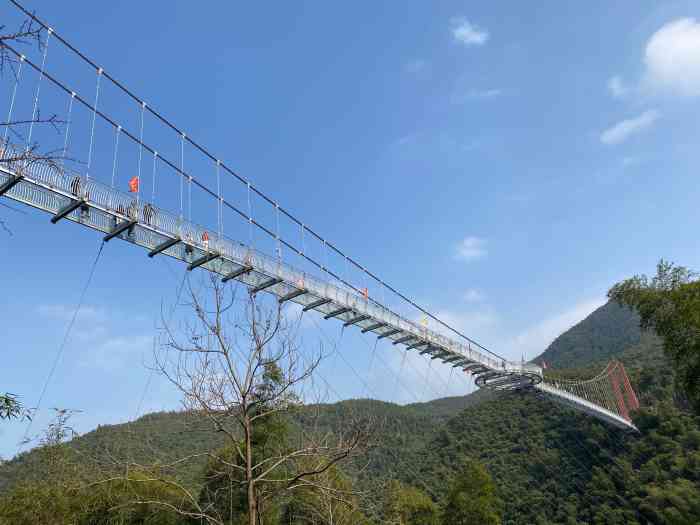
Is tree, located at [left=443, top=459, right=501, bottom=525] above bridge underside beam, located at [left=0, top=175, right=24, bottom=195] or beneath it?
beneath

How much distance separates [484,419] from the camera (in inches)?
2571

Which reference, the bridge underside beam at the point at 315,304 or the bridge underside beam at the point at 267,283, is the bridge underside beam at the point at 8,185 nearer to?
the bridge underside beam at the point at 267,283

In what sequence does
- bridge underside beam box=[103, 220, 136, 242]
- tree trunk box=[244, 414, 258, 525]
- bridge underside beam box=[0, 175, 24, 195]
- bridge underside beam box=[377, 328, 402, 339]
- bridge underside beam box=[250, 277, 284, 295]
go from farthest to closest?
bridge underside beam box=[377, 328, 402, 339]
bridge underside beam box=[250, 277, 284, 295]
bridge underside beam box=[103, 220, 136, 242]
bridge underside beam box=[0, 175, 24, 195]
tree trunk box=[244, 414, 258, 525]

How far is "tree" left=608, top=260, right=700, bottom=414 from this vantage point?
1591 centimetres

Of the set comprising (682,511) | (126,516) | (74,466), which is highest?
(74,466)

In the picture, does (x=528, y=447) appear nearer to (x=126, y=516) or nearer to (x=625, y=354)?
(x=625, y=354)

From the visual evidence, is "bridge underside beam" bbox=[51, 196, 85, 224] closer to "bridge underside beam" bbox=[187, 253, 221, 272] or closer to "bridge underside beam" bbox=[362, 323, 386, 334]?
"bridge underside beam" bbox=[187, 253, 221, 272]

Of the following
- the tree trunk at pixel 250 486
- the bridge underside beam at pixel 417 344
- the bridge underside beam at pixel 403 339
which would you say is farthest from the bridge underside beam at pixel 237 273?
the bridge underside beam at pixel 417 344

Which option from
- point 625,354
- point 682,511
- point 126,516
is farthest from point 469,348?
point 625,354

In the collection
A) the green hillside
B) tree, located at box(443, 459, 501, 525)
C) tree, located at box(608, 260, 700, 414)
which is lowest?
tree, located at box(443, 459, 501, 525)

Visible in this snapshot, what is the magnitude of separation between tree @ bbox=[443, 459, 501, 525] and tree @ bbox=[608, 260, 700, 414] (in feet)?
55.5

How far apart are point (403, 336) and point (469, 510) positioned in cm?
1545

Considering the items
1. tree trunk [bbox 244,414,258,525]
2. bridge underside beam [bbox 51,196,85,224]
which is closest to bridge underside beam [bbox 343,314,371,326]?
bridge underside beam [bbox 51,196,85,224]

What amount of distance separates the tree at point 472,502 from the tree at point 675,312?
16927 mm
